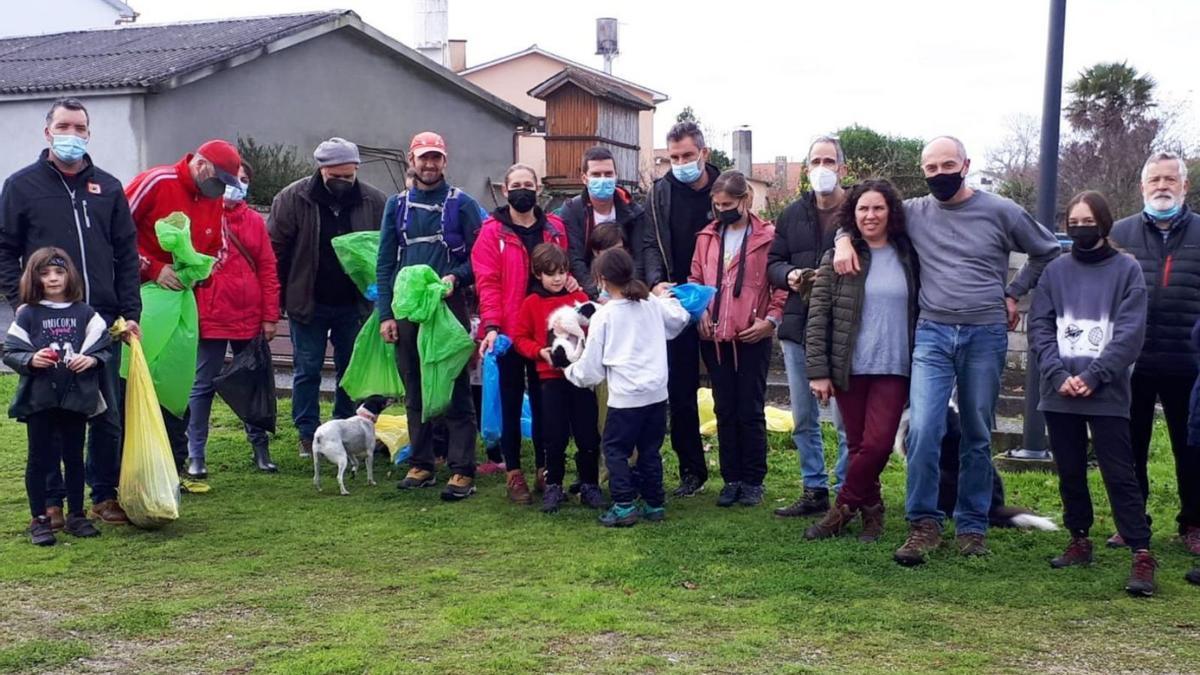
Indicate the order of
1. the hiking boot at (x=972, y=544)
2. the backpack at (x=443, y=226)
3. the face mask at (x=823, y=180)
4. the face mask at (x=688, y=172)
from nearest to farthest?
the hiking boot at (x=972, y=544)
the face mask at (x=823, y=180)
the face mask at (x=688, y=172)
the backpack at (x=443, y=226)

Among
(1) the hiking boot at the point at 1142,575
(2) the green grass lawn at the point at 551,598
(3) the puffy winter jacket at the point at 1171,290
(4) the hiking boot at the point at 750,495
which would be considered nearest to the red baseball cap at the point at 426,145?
(2) the green grass lawn at the point at 551,598

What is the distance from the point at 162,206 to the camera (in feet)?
23.4

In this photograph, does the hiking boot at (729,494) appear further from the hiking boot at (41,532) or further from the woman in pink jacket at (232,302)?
the hiking boot at (41,532)

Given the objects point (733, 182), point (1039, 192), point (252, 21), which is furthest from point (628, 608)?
point (252, 21)

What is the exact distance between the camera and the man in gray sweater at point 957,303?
222 inches

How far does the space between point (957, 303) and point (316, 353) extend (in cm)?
424

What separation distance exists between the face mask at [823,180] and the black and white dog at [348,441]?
3.02 metres

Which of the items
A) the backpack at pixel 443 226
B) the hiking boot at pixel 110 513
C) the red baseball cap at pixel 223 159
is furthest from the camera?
the backpack at pixel 443 226

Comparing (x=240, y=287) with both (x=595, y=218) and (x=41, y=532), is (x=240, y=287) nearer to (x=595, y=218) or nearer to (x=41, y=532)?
(x=41, y=532)

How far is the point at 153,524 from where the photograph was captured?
6383 mm

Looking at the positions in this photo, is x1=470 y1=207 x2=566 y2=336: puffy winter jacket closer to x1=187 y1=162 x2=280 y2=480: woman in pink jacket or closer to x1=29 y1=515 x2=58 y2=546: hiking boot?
x1=187 y1=162 x2=280 y2=480: woman in pink jacket

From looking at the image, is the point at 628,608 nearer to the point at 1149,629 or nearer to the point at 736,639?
the point at 736,639

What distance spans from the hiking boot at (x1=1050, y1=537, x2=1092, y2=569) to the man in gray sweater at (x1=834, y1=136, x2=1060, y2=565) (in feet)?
1.07

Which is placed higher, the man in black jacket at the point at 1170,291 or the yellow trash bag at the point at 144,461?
the man in black jacket at the point at 1170,291
